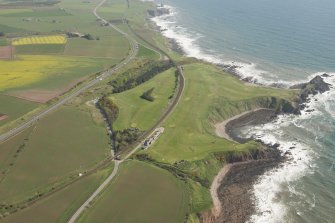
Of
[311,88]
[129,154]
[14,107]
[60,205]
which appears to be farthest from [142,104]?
[311,88]

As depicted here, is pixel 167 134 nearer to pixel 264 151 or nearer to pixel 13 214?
pixel 264 151

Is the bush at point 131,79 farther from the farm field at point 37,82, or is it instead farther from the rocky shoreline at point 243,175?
the rocky shoreline at point 243,175

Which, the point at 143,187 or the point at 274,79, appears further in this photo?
the point at 274,79

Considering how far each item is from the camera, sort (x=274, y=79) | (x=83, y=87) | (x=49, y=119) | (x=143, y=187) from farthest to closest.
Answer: (x=274, y=79), (x=83, y=87), (x=49, y=119), (x=143, y=187)

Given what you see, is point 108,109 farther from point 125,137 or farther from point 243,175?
point 243,175

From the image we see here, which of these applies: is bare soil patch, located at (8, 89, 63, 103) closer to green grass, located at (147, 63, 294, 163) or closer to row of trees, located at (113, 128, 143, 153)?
row of trees, located at (113, 128, 143, 153)

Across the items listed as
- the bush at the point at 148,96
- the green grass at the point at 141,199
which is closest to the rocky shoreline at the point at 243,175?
the green grass at the point at 141,199

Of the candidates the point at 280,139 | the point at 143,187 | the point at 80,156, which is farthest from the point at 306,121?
the point at 80,156
